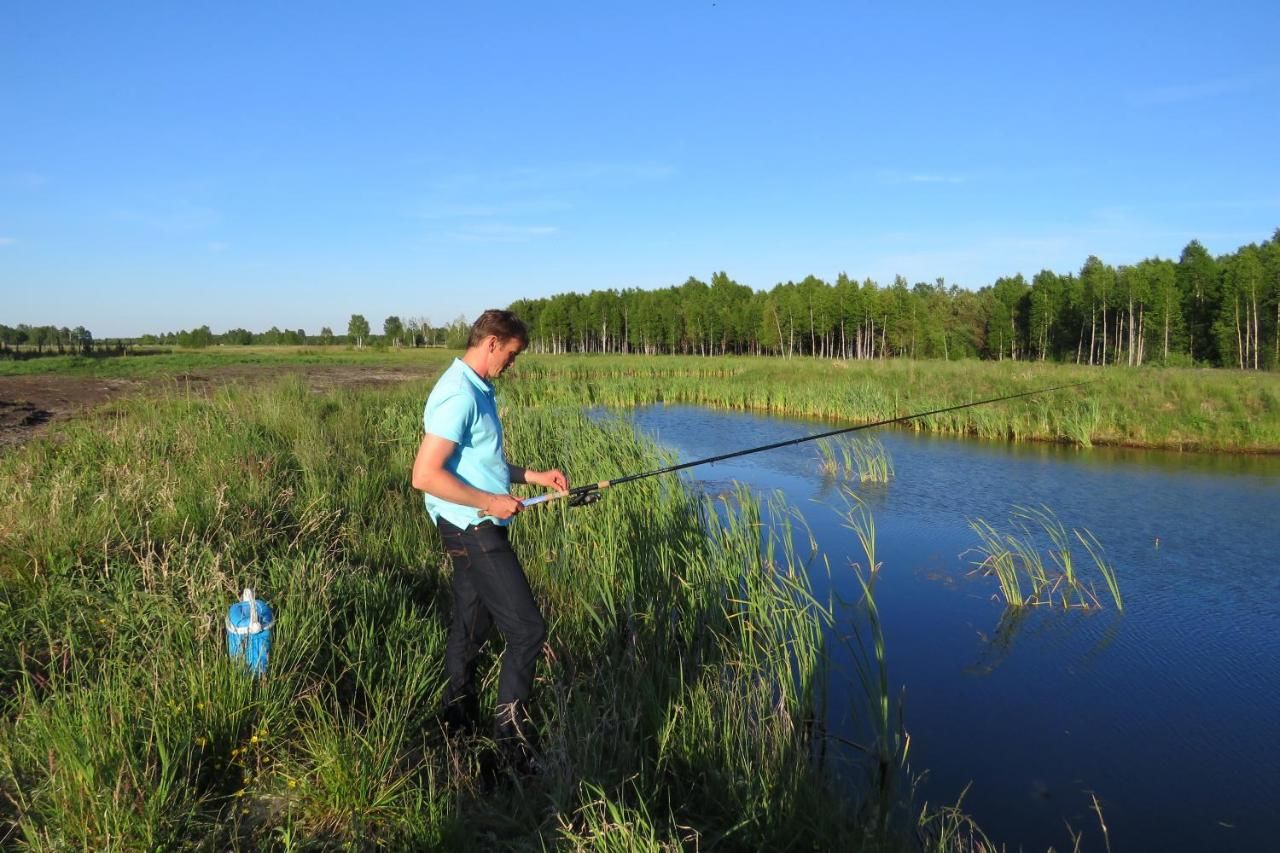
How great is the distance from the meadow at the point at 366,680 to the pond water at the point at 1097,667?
0.44 m

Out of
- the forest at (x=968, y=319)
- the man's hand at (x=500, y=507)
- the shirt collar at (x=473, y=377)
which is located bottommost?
the man's hand at (x=500, y=507)

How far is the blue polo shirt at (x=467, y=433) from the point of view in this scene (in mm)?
3059

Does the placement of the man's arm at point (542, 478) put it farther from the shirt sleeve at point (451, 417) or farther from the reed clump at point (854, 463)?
the reed clump at point (854, 463)

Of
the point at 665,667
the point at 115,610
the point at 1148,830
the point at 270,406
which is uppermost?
the point at 270,406

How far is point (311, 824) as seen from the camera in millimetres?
2664

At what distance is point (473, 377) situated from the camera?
319 cm

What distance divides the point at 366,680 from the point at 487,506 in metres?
1.29

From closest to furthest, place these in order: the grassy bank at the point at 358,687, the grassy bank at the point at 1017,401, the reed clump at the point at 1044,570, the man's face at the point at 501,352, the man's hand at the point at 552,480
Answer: the grassy bank at the point at 358,687 < the man's face at the point at 501,352 < the man's hand at the point at 552,480 < the reed clump at the point at 1044,570 < the grassy bank at the point at 1017,401

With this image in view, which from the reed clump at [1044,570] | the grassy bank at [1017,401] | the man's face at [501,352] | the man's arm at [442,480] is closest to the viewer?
the man's arm at [442,480]

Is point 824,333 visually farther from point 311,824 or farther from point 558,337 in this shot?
point 311,824

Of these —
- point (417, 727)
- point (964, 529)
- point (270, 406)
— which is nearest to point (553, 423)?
point (270, 406)

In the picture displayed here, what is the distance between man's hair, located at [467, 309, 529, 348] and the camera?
10.6ft

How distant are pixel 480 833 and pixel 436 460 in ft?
4.39

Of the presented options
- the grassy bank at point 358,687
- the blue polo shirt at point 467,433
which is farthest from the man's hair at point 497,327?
the grassy bank at point 358,687
